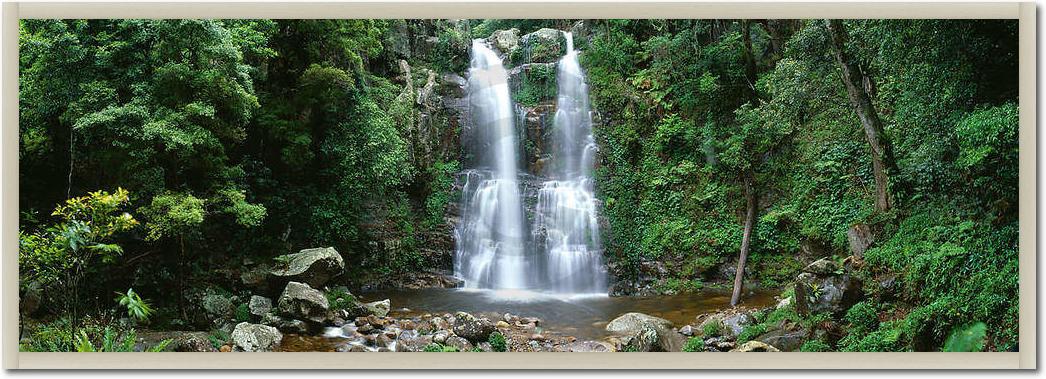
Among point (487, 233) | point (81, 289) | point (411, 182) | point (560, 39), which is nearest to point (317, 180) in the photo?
point (411, 182)

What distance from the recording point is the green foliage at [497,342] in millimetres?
5480

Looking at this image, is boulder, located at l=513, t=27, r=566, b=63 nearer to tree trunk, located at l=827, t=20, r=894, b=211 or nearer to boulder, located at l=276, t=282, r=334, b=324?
tree trunk, located at l=827, t=20, r=894, b=211

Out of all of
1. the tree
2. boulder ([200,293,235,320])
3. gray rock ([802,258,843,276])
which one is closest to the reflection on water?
gray rock ([802,258,843,276])

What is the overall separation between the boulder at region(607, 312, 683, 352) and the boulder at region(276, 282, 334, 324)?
3.35m

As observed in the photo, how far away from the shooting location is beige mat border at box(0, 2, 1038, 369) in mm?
4020

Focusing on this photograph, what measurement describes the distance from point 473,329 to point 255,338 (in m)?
2.25

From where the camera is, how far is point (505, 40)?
543 inches

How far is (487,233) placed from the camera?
1025 centimetres

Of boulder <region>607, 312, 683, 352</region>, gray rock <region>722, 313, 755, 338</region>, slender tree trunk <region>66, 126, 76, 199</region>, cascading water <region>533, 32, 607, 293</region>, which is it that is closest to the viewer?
boulder <region>607, 312, 683, 352</region>

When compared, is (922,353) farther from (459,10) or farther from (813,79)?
(459,10)

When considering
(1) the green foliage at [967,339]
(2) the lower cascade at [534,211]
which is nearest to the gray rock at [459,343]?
(2) the lower cascade at [534,211]

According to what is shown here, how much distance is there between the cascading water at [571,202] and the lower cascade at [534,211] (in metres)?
0.02

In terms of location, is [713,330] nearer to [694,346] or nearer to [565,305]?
[694,346]

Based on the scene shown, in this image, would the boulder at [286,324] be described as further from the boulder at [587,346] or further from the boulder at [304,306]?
the boulder at [587,346]
